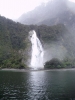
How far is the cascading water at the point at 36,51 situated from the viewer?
161 meters

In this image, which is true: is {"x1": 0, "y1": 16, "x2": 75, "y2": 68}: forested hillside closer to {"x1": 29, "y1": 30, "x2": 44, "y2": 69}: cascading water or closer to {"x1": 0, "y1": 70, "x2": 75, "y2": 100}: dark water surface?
{"x1": 29, "y1": 30, "x2": 44, "y2": 69}: cascading water

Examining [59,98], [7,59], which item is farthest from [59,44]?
[59,98]

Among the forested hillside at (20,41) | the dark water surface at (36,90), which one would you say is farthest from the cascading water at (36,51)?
the dark water surface at (36,90)

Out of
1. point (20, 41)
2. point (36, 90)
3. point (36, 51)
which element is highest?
point (20, 41)

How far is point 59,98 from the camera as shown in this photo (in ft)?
94.6

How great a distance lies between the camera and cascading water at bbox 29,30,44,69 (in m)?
161

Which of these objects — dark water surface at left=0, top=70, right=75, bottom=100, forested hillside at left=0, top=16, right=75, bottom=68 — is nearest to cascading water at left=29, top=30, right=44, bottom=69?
forested hillside at left=0, top=16, right=75, bottom=68

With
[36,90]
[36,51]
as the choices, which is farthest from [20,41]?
[36,90]

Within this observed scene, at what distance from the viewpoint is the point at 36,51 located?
17350 cm

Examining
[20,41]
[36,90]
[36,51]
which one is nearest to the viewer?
[36,90]

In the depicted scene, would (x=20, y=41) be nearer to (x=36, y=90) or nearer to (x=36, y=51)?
(x=36, y=51)

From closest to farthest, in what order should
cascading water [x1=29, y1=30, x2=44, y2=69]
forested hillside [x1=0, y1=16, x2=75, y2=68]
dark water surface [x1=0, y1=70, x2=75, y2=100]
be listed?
dark water surface [x1=0, y1=70, x2=75, y2=100] < forested hillside [x1=0, y1=16, x2=75, y2=68] < cascading water [x1=29, y1=30, x2=44, y2=69]

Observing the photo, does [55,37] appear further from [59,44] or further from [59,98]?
[59,98]

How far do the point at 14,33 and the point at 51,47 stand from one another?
47.9m
